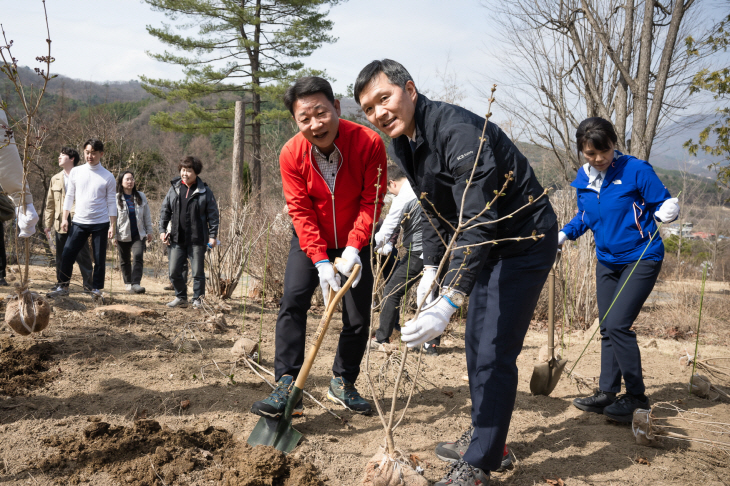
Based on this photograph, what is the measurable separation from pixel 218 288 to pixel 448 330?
2777 mm

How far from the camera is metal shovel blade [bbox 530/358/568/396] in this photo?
3.06 metres

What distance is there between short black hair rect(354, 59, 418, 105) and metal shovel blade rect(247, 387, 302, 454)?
4.51 ft

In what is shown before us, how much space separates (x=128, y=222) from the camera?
6219 millimetres

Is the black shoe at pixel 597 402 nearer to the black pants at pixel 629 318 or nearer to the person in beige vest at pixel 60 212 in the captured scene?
the black pants at pixel 629 318

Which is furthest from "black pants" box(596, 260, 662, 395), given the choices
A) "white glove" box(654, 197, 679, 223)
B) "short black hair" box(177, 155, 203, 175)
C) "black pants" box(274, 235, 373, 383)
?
"short black hair" box(177, 155, 203, 175)

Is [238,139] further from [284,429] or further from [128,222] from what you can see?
[284,429]

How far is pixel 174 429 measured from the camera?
2377 millimetres

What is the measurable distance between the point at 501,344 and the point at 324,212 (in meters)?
1.19

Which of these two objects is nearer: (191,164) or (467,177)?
(467,177)

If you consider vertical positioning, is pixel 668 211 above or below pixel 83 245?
above

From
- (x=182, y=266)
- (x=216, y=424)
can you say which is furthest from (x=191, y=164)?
(x=216, y=424)

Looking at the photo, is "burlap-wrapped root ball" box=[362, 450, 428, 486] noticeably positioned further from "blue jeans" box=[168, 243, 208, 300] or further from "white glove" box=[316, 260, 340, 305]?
"blue jeans" box=[168, 243, 208, 300]

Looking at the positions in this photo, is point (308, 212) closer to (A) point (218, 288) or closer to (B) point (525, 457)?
(B) point (525, 457)

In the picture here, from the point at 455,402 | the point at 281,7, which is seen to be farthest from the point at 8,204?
the point at 281,7
